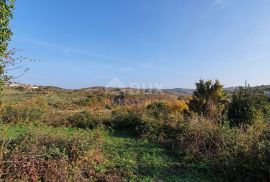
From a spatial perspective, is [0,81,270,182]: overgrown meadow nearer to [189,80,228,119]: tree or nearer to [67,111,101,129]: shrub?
[67,111,101,129]: shrub

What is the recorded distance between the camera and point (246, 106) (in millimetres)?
11141

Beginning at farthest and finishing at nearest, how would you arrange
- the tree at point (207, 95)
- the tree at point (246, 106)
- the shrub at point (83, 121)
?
the tree at point (207, 95) < the shrub at point (83, 121) < the tree at point (246, 106)

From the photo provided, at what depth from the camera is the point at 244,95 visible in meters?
11.5

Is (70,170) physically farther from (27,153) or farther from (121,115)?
(121,115)

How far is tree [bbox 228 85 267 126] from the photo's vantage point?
10938 mm

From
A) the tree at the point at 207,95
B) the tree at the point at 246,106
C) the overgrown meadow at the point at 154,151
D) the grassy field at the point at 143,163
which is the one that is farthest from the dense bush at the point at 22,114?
the tree at the point at 246,106

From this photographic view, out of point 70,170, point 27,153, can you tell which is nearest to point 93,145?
point 70,170

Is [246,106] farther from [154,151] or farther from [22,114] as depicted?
[22,114]

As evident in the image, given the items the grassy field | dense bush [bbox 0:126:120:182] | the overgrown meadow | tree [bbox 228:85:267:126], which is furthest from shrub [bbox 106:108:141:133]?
dense bush [bbox 0:126:120:182]

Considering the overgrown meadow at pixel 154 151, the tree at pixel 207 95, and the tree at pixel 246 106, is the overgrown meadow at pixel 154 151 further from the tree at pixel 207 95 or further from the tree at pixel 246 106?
the tree at pixel 207 95

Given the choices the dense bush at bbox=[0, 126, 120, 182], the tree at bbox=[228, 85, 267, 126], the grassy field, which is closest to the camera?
the dense bush at bbox=[0, 126, 120, 182]

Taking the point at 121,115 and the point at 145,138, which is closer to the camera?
the point at 145,138

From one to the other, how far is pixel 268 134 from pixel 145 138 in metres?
4.26

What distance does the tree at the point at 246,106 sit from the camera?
10938mm
